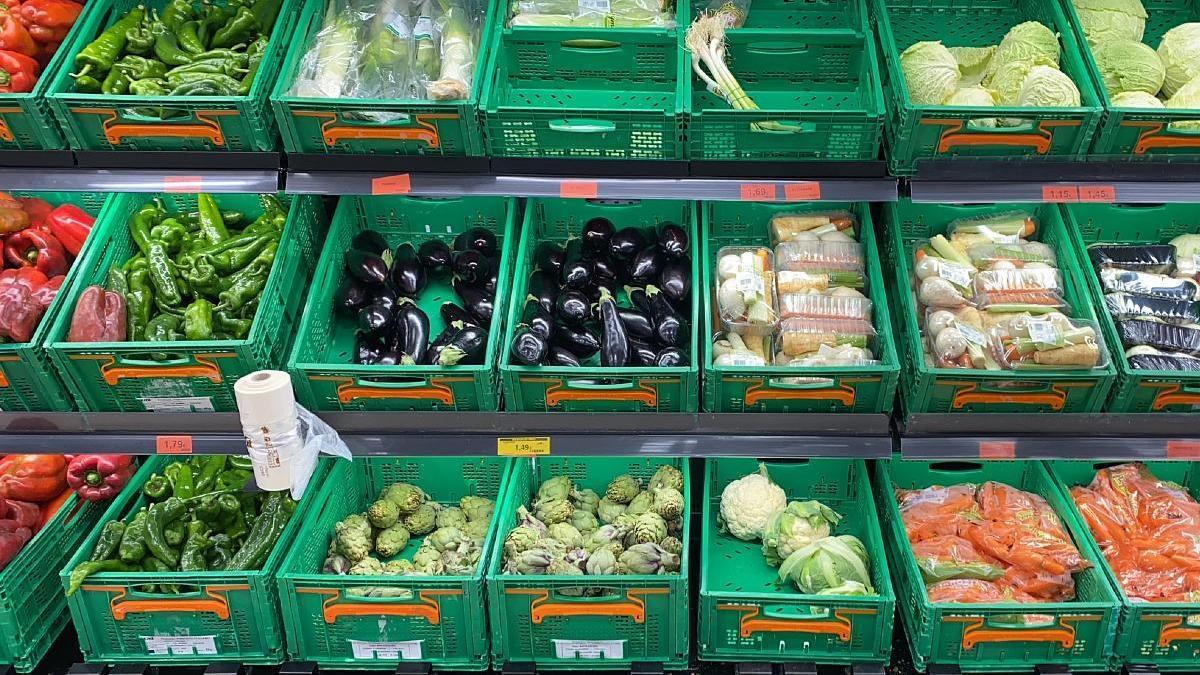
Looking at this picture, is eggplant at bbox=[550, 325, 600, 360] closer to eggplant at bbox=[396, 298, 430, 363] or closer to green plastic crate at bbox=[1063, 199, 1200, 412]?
eggplant at bbox=[396, 298, 430, 363]

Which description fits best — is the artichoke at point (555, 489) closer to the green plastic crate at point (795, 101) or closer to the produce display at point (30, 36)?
the green plastic crate at point (795, 101)

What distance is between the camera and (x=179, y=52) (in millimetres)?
2850

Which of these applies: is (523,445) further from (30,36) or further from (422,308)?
(30,36)

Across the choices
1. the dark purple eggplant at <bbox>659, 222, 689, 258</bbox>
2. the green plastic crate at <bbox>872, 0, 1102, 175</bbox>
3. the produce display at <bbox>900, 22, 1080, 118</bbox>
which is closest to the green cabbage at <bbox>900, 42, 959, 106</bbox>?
the produce display at <bbox>900, 22, 1080, 118</bbox>

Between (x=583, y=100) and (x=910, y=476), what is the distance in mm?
1578

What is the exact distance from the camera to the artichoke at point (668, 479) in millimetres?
3059

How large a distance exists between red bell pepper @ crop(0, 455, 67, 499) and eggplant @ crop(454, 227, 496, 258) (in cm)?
151

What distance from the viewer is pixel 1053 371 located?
8.41 ft

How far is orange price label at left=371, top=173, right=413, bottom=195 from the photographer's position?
2541 millimetres

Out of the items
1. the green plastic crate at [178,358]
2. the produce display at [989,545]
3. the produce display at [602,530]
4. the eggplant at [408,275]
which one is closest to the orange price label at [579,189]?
the eggplant at [408,275]

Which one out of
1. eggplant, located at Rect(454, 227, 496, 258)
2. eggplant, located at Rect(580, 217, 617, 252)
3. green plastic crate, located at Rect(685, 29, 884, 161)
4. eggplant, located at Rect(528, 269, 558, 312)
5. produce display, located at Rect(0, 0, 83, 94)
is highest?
produce display, located at Rect(0, 0, 83, 94)

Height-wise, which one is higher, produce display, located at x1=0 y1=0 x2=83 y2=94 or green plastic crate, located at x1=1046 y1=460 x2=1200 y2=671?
produce display, located at x1=0 y1=0 x2=83 y2=94

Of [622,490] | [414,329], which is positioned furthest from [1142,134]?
[414,329]

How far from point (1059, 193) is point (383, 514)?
6.82 feet
